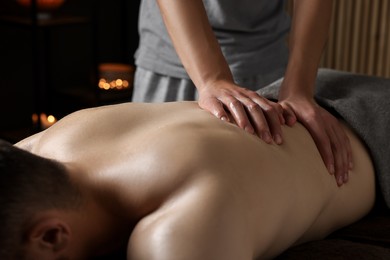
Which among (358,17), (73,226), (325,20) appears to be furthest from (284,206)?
(358,17)

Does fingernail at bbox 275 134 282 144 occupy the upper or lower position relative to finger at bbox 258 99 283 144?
lower

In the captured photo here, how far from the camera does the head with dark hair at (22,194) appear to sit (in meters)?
1.08

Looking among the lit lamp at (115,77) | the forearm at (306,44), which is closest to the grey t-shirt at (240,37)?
the forearm at (306,44)

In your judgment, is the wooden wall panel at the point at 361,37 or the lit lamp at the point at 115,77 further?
the lit lamp at the point at 115,77

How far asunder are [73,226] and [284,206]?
0.39m

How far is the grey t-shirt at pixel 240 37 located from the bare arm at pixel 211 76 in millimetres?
238

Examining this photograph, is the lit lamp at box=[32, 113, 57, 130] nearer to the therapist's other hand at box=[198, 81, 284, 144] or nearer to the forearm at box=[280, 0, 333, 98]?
the forearm at box=[280, 0, 333, 98]

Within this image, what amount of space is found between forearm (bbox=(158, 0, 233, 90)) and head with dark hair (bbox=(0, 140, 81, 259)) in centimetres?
56

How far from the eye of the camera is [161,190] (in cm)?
122

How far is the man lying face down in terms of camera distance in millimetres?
1114

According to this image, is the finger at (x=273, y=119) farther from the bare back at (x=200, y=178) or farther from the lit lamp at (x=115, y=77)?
the lit lamp at (x=115, y=77)

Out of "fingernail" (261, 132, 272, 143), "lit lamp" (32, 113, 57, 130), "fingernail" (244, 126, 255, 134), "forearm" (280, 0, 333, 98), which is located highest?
"forearm" (280, 0, 333, 98)

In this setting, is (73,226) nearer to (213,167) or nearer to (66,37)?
(213,167)

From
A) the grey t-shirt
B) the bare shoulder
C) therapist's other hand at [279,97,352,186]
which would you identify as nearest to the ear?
the bare shoulder
